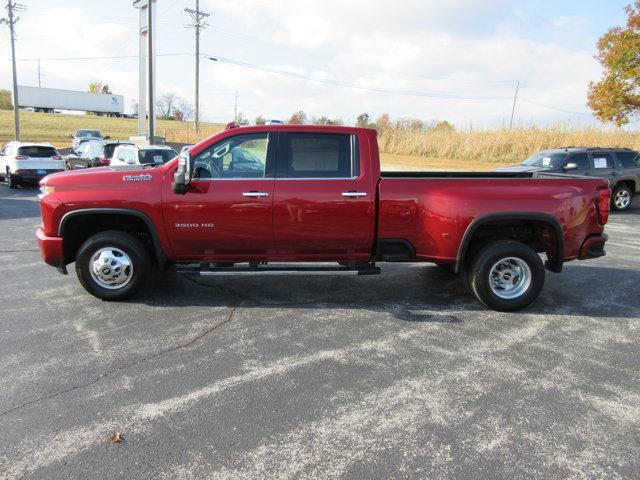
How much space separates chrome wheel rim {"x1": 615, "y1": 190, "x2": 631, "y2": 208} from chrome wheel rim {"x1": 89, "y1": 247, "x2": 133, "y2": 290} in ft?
44.9

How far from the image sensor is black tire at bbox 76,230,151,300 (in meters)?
5.29

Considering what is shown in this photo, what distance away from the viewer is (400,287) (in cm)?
629

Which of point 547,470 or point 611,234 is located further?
point 611,234

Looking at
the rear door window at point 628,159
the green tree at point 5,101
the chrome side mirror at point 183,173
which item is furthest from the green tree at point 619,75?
the green tree at point 5,101

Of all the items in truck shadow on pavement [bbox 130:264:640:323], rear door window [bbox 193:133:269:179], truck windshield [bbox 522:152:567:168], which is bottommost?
truck shadow on pavement [bbox 130:264:640:323]

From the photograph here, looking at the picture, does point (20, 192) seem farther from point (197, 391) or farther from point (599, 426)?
point (599, 426)

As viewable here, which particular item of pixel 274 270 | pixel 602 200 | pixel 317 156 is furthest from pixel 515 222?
pixel 274 270

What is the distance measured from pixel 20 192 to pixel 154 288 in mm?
13364

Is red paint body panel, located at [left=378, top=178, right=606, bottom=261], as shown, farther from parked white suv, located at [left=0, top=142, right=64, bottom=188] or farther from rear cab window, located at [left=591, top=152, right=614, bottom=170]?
parked white suv, located at [left=0, top=142, right=64, bottom=188]

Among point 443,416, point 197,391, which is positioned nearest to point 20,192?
point 197,391

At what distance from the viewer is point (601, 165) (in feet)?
43.3

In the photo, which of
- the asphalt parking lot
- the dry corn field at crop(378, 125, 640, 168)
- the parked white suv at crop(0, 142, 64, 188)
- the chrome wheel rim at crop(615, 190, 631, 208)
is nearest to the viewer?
the asphalt parking lot

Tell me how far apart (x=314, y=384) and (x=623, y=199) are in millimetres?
13681

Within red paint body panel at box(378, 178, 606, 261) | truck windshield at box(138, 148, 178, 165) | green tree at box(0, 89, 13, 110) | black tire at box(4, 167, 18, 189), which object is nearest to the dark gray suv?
red paint body panel at box(378, 178, 606, 261)
